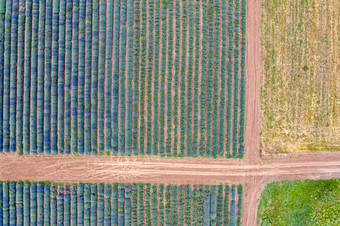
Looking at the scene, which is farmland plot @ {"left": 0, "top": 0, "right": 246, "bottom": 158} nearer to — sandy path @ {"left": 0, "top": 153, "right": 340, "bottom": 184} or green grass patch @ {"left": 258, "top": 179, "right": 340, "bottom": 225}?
sandy path @ {"left": 0, "top": 153, "right": 340, "bottom": 184}

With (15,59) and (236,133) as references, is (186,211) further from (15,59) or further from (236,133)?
(15,59)

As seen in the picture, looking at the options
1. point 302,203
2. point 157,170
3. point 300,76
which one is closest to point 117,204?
point 157,170

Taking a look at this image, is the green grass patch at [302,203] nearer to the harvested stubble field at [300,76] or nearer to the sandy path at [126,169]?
the sandy path at [126,169]

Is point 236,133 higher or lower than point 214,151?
higher

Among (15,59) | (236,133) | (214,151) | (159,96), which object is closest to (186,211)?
(214,151)

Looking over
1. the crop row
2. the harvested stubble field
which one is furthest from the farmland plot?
the crop row

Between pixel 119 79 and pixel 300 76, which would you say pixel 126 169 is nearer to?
pixel 119 79
